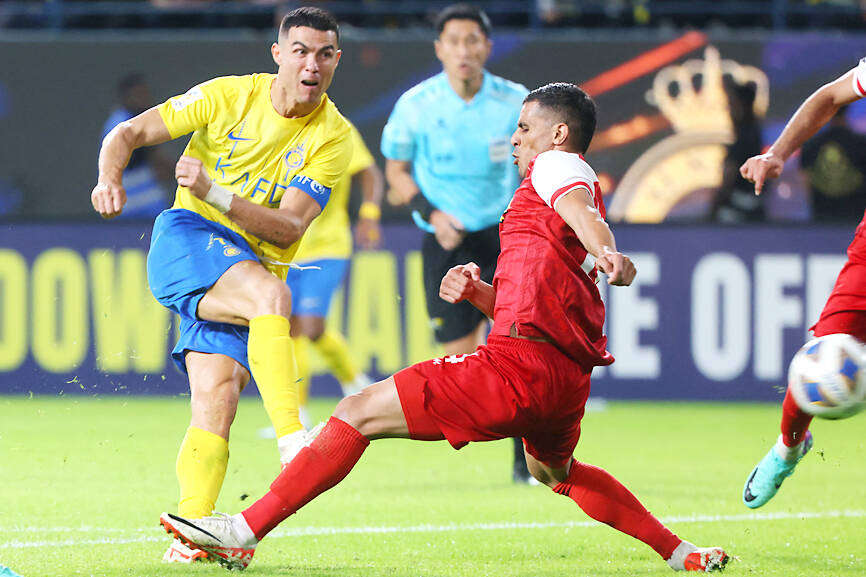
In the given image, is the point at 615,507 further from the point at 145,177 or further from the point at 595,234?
the point at 145,177

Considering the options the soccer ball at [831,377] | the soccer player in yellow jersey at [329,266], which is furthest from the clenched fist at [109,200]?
the soccer player in yellow jersey at [329,266]

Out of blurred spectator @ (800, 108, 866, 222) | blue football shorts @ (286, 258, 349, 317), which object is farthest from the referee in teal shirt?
blurred spectator @ (800, 108, 866, 222)

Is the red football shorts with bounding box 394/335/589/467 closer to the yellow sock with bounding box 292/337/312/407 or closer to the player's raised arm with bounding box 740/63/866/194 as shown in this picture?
the player's raised arm with bounding box 740/63/866/194

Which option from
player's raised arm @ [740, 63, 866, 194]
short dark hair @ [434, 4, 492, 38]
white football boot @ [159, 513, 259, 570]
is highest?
short dark hair @ [434, 4, 492, 38]

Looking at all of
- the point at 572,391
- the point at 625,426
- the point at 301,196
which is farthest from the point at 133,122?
the point at 625,426

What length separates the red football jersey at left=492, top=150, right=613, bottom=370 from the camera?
14.5 feet

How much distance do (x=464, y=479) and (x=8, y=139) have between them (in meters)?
6.28

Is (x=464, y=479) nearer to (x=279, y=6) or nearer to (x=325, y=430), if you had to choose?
(x=325, y=430)

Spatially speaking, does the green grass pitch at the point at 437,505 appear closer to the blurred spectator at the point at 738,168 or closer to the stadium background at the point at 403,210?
the stadium background at the point at 403,210

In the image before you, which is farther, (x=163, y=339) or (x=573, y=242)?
(x=163, y=339)

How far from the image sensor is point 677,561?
480 centimetres

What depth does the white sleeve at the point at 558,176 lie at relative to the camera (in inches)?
171

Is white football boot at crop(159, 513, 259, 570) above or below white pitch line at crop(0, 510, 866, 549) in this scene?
above

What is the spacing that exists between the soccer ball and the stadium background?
20.2ft
